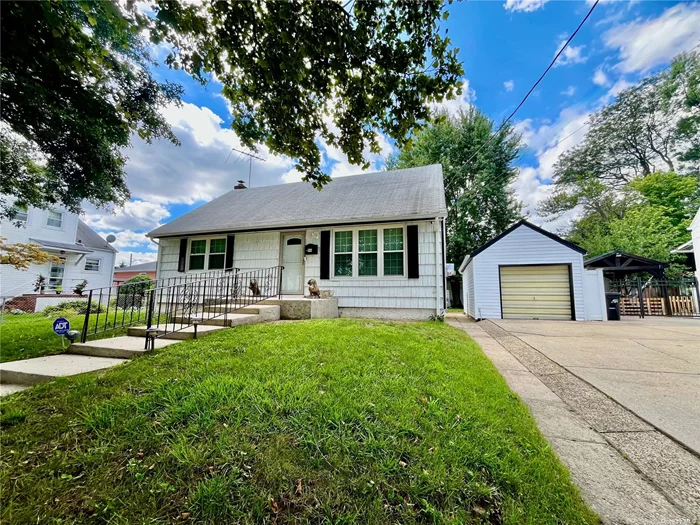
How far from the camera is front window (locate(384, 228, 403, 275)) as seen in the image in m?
8.44

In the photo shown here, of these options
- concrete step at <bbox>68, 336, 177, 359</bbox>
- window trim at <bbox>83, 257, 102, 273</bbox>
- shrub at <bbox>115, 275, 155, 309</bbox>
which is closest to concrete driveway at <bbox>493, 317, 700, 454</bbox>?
concrete step at <bbox>68, 336, 177, 359</bbox>

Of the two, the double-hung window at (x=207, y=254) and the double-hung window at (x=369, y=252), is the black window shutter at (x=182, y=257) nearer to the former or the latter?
the double-hung window at (x=207, y=254)

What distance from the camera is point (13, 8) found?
122 inches

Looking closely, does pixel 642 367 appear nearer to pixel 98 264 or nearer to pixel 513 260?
pixel 513 260

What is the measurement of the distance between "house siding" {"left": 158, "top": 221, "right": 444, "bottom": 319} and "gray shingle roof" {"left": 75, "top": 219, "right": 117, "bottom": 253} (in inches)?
600

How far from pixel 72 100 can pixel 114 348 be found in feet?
13.7

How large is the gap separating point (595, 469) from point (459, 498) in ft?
4.04

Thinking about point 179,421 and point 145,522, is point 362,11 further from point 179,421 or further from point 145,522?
point 145,522

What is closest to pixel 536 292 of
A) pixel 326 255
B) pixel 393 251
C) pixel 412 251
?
pixel 412 251

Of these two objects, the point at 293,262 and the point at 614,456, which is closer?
the point at 614,456

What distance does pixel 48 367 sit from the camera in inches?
140

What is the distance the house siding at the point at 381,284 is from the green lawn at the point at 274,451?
5.00 meters

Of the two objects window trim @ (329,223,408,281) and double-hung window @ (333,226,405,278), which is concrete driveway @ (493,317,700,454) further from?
double-hung window @ (333,226,405,278)

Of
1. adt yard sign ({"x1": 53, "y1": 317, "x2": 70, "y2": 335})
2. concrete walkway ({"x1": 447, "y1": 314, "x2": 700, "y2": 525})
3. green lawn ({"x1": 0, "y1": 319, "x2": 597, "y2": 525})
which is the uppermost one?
adt yard sign ({"x1": 53, "y1": 317, "x2": 70, "y2": 335})
